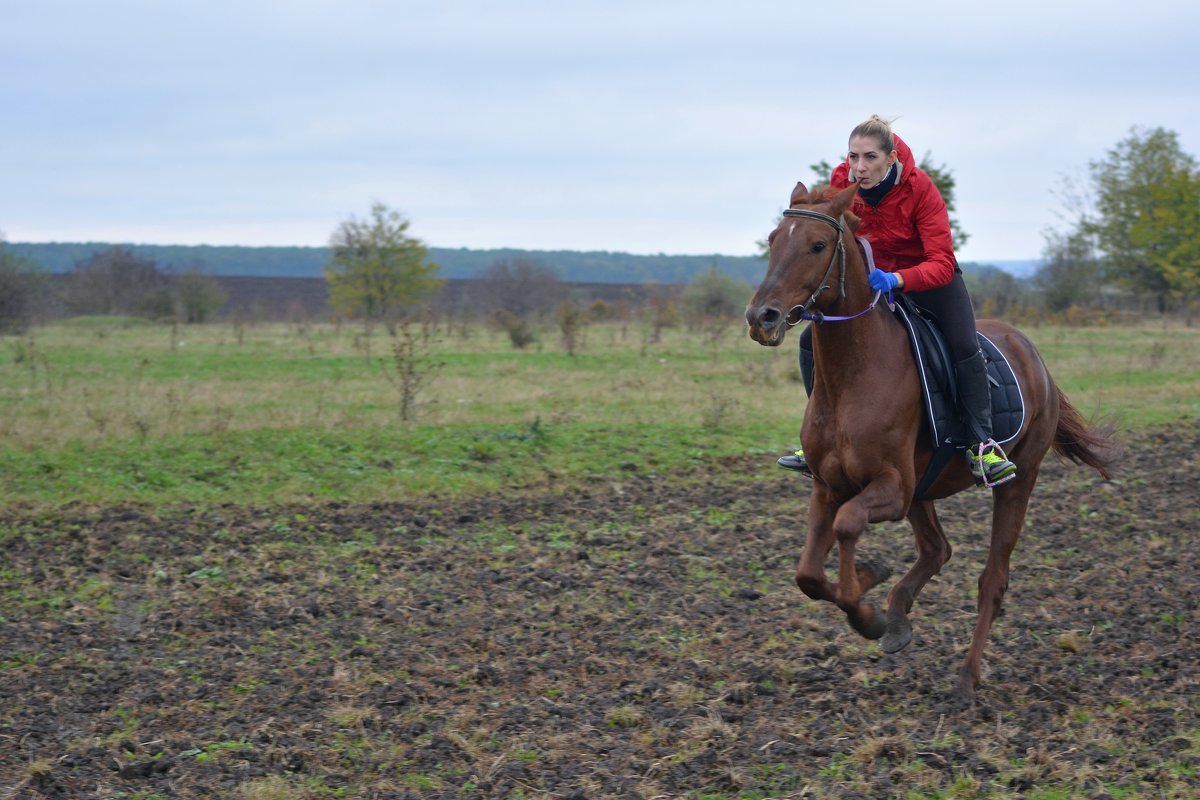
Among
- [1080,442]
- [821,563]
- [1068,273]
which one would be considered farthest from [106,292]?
[821,563]

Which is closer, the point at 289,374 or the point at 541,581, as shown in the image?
the point at 541,581

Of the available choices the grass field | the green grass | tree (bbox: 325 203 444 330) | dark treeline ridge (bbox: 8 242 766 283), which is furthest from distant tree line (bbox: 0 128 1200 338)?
dark treeline ridge (bbox: 8 242 766 283)

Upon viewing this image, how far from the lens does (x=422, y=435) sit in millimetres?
13602

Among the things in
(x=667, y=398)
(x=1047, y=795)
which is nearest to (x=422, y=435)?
(x=667, y=398)

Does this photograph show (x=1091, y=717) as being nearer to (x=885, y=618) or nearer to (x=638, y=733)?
(x=885, y=618)

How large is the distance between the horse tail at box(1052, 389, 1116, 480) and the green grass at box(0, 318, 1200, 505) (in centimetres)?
92

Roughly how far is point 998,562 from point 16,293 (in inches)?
1336

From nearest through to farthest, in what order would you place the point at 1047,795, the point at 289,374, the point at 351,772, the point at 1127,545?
1. the point at 1047,795
2. the point at 351,772
3. the point at 1127,545
4. the point at 289,374

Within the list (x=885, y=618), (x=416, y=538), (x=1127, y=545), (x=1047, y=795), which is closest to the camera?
(x=1047, y=795)

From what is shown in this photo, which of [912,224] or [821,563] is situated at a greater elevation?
[912,224]

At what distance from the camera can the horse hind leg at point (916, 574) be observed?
6.00m

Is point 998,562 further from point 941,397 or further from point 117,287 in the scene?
point 117,287

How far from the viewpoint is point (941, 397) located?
5.84 metres

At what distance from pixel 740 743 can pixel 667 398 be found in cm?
1277
